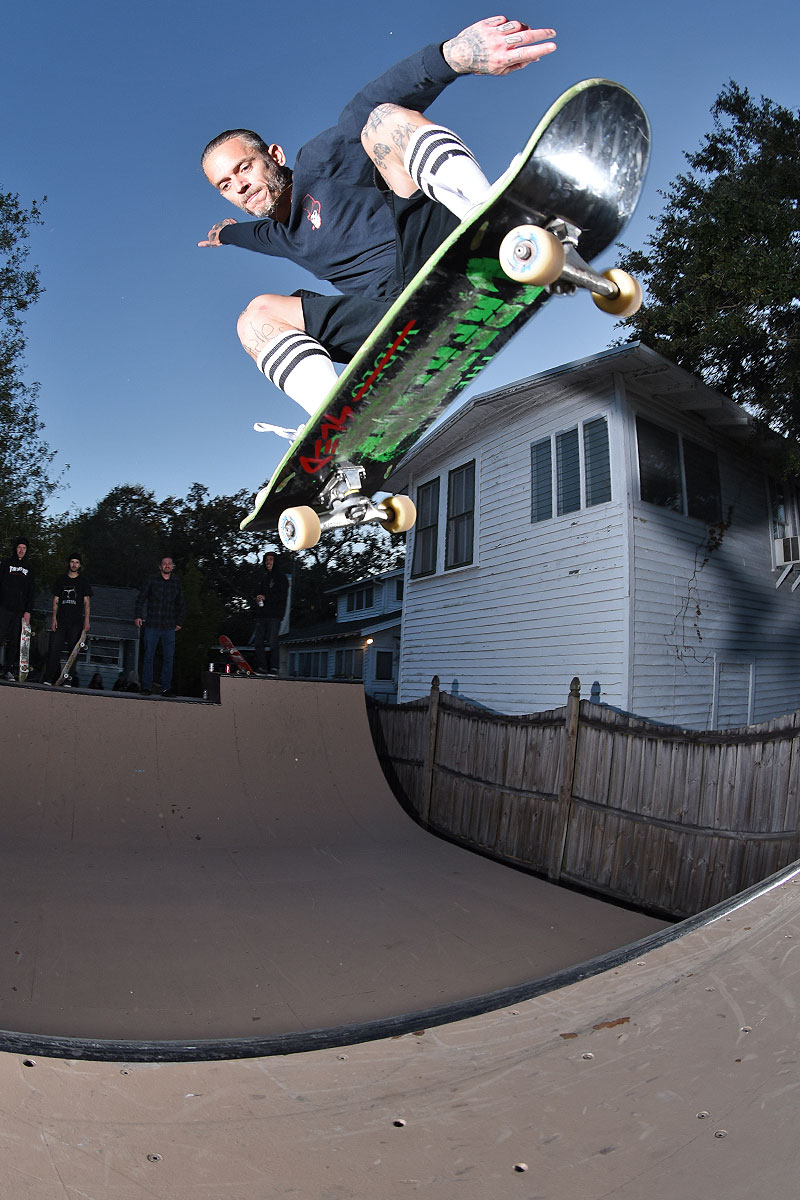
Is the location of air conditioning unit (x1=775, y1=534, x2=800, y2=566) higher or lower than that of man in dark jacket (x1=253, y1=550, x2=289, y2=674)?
higher

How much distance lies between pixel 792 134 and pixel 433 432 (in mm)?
10240

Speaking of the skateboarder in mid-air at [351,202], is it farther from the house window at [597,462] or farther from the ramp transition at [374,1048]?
the house window at [597,462]

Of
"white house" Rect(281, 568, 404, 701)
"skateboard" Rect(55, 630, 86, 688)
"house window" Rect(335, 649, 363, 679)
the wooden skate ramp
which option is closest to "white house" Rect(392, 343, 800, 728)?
the wooden skate ramp

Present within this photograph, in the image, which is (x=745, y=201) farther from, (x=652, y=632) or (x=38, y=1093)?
(x=38, y=1093)

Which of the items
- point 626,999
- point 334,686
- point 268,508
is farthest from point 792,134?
point 626,999

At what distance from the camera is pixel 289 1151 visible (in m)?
1.53

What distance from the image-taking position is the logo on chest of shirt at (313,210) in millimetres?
3729

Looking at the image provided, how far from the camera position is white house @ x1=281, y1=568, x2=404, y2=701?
2231 centimetres

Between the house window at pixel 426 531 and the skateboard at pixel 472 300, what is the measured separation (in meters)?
8.04

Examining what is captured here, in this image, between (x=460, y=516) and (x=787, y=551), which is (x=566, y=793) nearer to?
(x=460, y=516)

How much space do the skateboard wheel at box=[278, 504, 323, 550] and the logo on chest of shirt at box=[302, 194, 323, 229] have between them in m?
1.44

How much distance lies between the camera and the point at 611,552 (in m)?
8.84

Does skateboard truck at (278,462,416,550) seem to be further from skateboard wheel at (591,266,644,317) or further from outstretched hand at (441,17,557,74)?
outstretched hand at (441,17,557,74)

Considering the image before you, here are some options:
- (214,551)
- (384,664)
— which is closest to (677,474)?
(384,664)
